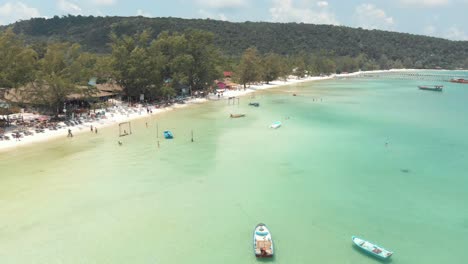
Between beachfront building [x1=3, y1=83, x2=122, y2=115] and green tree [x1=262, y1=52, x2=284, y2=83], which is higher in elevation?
green tree [x1=262, y1=52, x2=284, y2=83]

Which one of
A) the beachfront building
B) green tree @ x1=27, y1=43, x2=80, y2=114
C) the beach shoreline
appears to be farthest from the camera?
the beachfront building

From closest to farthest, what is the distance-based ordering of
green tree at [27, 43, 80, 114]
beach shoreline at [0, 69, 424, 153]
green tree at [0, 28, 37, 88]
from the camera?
beach shoreline at [0, 69, 424, 153] → green tree at [0, 28, 37, 88] → green tree at [27, 43, 80, 114]

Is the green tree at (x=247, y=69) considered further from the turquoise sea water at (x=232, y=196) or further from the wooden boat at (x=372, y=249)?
the wooden boat at (x=372, y=249)

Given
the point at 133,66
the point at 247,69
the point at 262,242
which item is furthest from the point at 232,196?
the point at 247,69

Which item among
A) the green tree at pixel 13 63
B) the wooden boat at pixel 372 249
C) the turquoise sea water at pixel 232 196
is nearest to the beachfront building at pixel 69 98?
the green tree at pixel 13 63

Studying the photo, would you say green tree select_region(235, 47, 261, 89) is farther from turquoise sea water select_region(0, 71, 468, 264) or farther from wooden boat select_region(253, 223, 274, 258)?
wooden boat select_region(253, 223, 274, 258)

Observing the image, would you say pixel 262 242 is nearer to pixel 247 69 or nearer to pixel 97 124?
pixel 97 124

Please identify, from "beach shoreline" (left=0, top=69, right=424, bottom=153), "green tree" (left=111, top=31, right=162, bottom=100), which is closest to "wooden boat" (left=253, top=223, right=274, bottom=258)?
"beach shoreline" (left=0, top=69, right=424, bottom=153)
